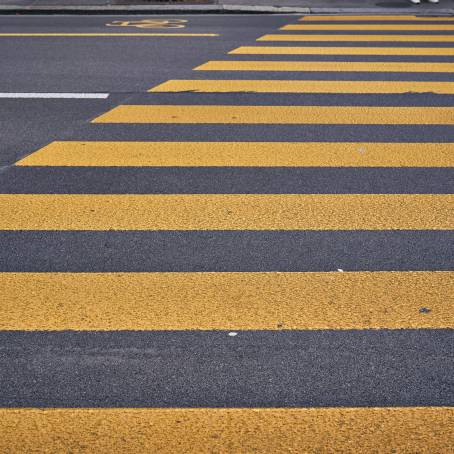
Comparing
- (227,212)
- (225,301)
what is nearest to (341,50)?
(227,212)

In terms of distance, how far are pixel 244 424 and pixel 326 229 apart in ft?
7.09

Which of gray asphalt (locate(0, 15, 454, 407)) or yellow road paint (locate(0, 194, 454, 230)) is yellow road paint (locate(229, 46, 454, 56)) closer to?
gray asphalt (locate(0, 15, 454, 407))

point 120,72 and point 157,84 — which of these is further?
point 120,72

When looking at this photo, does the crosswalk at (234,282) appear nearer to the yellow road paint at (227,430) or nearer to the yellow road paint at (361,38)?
the yellow road paint at (227,430)

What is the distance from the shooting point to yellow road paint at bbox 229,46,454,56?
1112 centimetres

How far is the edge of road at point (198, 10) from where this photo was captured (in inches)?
600

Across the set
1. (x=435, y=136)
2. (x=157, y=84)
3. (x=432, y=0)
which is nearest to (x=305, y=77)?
(x=157, y=84)

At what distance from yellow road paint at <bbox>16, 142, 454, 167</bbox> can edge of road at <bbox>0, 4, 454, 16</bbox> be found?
345 inches

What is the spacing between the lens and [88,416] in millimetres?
3328

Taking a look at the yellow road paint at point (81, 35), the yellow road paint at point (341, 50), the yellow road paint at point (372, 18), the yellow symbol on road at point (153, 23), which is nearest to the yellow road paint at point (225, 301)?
the yellow road paint at point (341, 50)

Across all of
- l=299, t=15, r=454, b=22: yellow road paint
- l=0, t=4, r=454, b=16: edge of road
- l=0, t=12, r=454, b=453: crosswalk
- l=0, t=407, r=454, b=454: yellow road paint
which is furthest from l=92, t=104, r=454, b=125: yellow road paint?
l=0, t=4, r=454, b=16: edge of road

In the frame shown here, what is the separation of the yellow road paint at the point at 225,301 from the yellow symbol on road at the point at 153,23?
9753mm

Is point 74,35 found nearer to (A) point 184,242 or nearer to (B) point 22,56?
(B) point 22,56

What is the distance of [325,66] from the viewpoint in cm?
1025
